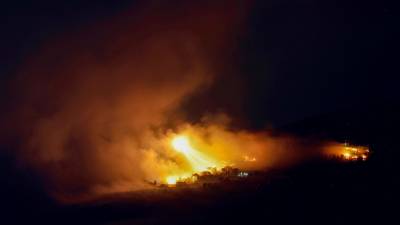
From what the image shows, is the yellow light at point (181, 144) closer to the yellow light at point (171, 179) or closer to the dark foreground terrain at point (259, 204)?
the yellow light at point (171, 179)

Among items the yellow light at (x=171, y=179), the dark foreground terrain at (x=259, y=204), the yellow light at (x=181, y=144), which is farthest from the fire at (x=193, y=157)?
the dark foreground terrain at (x=259, y=204)

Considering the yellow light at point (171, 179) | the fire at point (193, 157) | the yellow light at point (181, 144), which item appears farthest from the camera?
the yellow light at point (181, 144)

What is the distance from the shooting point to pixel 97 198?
34094mm

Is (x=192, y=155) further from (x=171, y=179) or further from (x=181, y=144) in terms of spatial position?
(x=171, y=179)

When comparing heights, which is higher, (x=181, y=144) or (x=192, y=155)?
(x=181, y=144)

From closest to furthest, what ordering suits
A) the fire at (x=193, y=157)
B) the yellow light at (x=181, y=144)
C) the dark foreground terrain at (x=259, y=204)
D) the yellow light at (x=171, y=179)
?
the dark foreground terrain at (x=259, y=204) → the yellow light at (x=171, y=179) → the fire at (x=193, y=157) → the yellow light at (x=181, y=144)

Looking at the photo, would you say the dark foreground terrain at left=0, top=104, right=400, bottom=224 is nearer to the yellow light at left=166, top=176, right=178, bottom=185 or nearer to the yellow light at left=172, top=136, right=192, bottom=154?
the yellow light at left=166, top=176, right=178, bottom=185

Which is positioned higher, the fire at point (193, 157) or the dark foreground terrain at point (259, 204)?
the fire at point (193, 157)

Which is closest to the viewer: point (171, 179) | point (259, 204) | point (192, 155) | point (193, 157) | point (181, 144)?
point (259, 204)

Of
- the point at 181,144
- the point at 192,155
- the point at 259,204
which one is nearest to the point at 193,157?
the point at 192,155

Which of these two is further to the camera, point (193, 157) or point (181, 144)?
point (193, 157)

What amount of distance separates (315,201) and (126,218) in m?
11.0

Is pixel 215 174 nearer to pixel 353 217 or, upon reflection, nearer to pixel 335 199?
pixel 335 199

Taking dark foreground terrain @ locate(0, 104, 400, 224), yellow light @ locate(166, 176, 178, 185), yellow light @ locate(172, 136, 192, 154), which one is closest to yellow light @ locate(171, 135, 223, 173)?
yellow light @ locate(172, 136, 192, 154)
